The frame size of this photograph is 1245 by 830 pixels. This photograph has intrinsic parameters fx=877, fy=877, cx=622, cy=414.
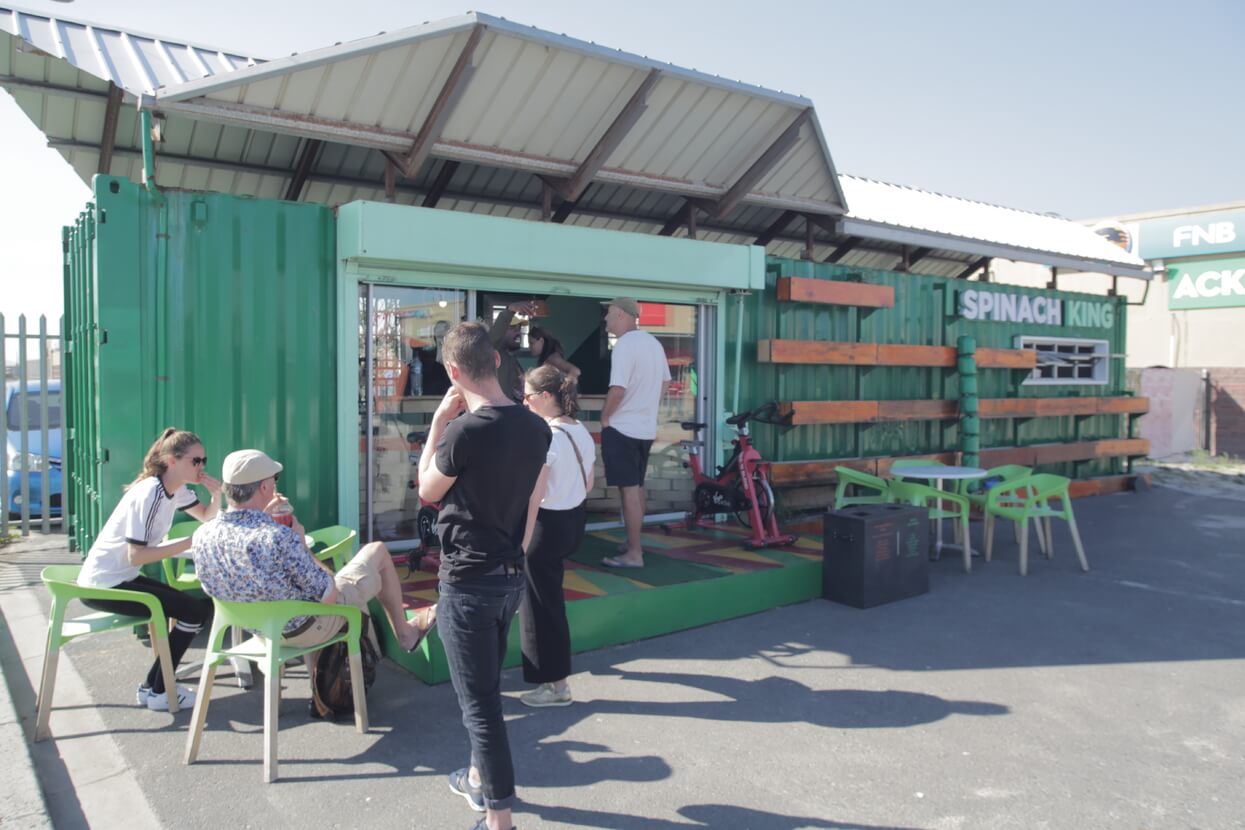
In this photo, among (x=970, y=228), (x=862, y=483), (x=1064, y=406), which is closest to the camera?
(x=862, y=483)

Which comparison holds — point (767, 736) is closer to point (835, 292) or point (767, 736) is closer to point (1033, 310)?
point (835, 292)

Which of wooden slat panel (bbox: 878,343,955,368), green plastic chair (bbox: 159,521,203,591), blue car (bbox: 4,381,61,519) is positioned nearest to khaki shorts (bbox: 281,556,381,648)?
green plastic chair (bbox: 159,521,203,591)

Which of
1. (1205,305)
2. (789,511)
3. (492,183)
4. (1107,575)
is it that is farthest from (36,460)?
(1205,305)

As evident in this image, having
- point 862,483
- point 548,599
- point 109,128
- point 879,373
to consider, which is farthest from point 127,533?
point 879,373

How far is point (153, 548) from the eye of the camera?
4051 mm

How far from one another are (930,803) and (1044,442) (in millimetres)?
9074

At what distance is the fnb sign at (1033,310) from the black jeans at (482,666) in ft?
27.3

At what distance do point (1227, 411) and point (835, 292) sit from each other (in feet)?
41.9

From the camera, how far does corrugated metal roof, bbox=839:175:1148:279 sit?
9.25 meters

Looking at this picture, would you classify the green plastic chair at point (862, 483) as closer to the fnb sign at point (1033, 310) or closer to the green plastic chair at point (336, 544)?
the fnb sign at point (1033, 310)

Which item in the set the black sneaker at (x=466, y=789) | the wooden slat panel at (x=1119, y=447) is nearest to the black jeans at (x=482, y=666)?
the black sneaker at (x=466, y=789)

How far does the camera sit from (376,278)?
235 inches

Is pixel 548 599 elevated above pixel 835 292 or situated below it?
below

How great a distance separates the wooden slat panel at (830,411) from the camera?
8.09 metres
